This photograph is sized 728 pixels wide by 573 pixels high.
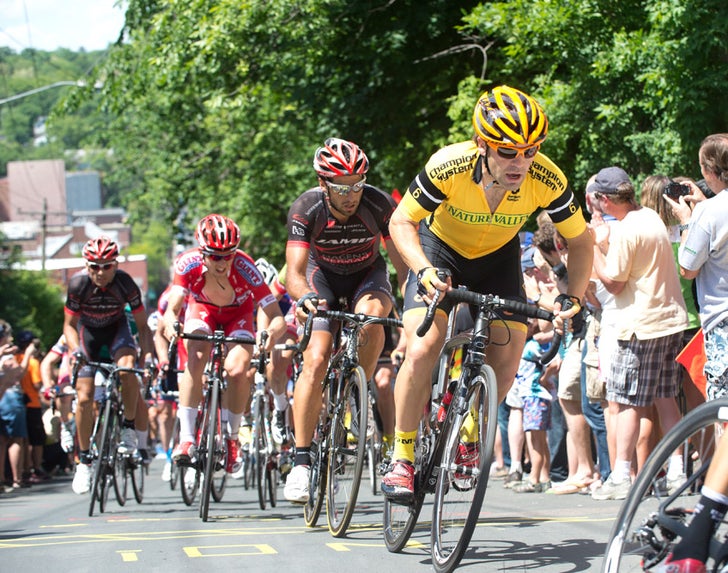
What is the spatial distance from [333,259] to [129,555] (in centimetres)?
261

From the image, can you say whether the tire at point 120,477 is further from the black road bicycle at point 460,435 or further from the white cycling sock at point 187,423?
the black road bicycle at point 460,435

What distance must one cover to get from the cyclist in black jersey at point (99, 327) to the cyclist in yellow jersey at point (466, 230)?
5.60 m

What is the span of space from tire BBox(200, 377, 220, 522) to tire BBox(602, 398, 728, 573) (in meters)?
5.43

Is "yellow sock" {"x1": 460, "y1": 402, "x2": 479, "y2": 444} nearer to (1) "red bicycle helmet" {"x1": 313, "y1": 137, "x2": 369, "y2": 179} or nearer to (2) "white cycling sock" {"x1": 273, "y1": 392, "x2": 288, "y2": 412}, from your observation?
(1) "red bicycle helmet" {"x1": 313, "y1": 137, "x2": 369, "y2": 179}

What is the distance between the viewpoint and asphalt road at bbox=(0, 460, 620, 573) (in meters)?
6.44

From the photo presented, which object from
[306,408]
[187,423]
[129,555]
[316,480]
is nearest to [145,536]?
[129,555]

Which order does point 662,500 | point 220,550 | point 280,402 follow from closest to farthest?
point 662,500 < point 220,550 < point 280,402

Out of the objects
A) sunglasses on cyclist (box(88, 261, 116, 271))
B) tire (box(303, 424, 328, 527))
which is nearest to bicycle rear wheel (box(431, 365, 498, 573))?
tire (box(303, 424, 328, 527))

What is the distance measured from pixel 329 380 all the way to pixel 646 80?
24.3 ft

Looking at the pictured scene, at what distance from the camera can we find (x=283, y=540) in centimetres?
763

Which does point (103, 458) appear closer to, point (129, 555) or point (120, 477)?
point (120, 477)

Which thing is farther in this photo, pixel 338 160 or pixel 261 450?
pixel 261 450

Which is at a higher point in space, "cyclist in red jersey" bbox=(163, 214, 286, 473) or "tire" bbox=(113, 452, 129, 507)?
"cyclist in red jersey" bbox=(163, 214, 286, 473)

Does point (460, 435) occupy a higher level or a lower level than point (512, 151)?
lower
